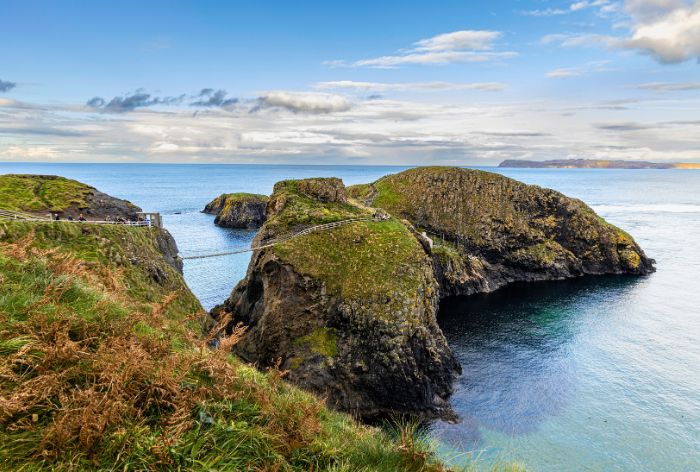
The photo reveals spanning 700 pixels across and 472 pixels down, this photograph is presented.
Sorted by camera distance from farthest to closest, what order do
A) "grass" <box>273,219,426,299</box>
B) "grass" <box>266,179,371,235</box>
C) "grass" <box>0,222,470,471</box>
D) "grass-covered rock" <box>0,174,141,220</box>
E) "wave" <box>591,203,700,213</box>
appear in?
"wave" <box>591,203,700,213</box> < "grass" <box>266,179,371,235</box> < "grass-covered rock" <box>0,174,141,220</box> < "grass" <box>273,219,426,299</box> < "grass" <box>0,222,470,471</box>

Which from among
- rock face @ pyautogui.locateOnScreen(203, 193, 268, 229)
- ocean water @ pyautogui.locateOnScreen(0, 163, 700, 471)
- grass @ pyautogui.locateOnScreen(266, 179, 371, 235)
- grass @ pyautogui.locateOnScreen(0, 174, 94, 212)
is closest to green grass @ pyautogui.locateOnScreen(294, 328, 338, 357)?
ocean water @ pyautogui.locateOnScreen(0, 163, 700, 471)

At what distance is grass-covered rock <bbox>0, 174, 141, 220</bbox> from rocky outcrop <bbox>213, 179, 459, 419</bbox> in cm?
2164

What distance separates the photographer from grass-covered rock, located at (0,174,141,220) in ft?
163

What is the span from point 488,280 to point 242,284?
168 feet

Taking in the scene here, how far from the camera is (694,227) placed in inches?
5423

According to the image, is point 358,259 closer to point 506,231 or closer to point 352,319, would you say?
point 352,319

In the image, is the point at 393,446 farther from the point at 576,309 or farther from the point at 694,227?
the point at 694,227

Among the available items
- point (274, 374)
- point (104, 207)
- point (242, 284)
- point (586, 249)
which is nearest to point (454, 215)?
point (586, 249)

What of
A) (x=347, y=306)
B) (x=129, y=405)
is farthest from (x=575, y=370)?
(x=129, y=405)

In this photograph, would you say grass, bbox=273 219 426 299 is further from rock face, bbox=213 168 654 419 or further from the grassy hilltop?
the grassy hilltop

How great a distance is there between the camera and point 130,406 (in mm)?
6809

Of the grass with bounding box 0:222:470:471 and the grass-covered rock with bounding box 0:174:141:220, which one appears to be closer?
the grass with bounding box 0:222:470:471

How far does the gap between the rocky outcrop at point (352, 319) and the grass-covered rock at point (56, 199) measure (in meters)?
21.6

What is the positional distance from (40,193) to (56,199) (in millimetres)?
4075
